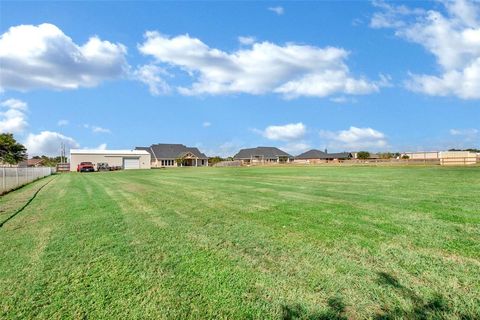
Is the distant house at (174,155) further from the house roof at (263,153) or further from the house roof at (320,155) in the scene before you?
the house roof at (320,155)

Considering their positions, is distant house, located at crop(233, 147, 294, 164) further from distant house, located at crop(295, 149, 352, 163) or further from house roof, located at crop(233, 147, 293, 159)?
A: distant house, located at crop(295, 149, 352, 163)

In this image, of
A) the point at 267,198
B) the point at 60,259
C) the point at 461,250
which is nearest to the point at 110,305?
the point at 60,259

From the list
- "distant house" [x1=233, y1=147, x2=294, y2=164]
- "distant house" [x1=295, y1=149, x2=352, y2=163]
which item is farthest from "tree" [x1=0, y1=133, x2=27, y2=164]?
"distant house" [x1=295, y1=149, x2=352, y2=163]

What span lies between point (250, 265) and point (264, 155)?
271ft

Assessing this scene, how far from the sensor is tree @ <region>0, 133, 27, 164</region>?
5225 centimetres

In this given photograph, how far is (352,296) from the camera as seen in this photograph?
3369 millimetres

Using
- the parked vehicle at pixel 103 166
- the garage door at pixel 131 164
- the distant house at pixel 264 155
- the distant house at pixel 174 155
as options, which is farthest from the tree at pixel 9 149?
the distant house at pixel 264 155

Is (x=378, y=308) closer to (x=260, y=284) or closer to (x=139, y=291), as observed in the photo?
(x=260, y=284)

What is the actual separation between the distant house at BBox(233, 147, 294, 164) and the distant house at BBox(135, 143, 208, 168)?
13488mm

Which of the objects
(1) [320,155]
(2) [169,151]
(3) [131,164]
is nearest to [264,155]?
(1) [320,155]

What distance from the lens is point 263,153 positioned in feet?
285

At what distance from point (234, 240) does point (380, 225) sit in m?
2.79

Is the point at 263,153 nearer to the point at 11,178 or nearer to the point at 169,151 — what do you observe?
the point at 169,151

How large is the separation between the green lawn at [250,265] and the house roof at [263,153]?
79366 mm
